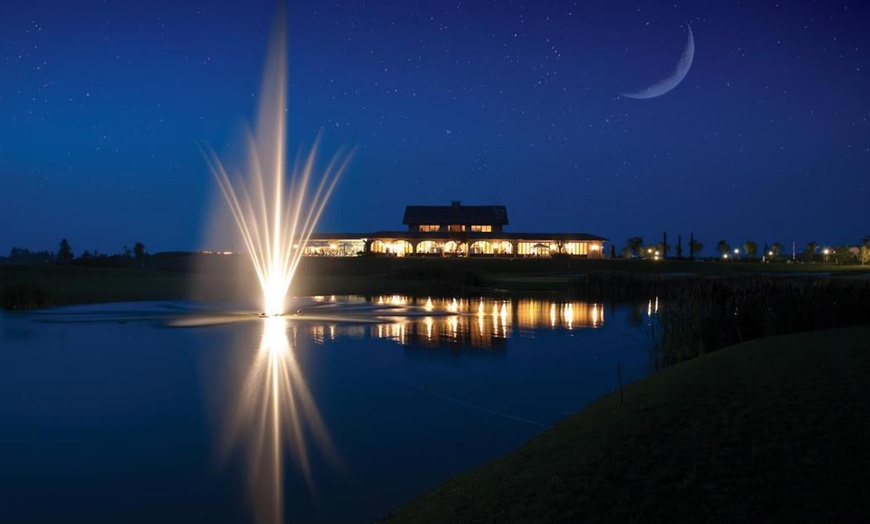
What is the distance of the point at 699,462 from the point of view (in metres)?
6.96

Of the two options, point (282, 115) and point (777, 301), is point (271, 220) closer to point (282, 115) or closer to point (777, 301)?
point (282, 115)

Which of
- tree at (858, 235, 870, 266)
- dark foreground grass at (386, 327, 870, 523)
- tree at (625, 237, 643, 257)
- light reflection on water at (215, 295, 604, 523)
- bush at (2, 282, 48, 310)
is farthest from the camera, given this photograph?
tree at (625, 237, 643, 257)

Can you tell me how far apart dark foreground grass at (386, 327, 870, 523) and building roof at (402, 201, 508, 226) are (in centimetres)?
8708

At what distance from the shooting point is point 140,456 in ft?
35.4

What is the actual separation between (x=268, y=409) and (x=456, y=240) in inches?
3049

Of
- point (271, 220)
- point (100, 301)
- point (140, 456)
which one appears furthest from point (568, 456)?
point (100, 301)

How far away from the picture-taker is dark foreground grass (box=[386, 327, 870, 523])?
6012 millimetres

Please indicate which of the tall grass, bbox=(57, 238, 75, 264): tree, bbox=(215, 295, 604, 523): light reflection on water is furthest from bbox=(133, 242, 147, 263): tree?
the tall grass

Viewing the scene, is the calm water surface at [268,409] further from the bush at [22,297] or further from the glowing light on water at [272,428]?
the bush at [22,297]

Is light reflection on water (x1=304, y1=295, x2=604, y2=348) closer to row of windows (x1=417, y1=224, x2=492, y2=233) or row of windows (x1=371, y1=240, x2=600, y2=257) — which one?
row of windows (x1=371, y1=240, x2=600, y2=257)

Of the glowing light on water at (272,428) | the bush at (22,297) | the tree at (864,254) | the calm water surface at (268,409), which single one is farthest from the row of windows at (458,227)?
the glowing light on water at (272,428)

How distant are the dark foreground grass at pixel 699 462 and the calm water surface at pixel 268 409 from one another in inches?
84.2

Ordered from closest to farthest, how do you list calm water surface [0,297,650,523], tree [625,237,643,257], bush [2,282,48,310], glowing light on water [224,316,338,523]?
1. calm water surface [0,297,650,523]
2. glowing light on water [224,316,338,523]
3. bush [2,282,48,310]
4. tree [625,237,643,257]

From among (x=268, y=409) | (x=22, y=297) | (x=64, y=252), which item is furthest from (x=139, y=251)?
(x=268, y=409)
